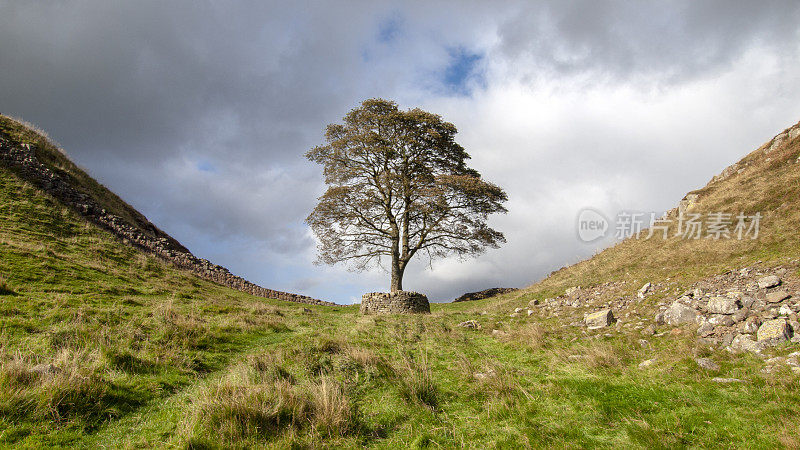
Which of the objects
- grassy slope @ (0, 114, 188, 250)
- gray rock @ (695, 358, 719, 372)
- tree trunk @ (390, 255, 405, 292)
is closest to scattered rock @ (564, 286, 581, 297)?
gray rock @ (695, 358, 719, 372)

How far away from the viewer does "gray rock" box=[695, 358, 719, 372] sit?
23.8 ft

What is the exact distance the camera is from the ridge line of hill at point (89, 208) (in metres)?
25.0

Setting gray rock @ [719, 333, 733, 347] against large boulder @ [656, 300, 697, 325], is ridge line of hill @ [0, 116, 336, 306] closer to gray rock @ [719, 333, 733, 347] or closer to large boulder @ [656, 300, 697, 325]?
large boulder @ [656, 300, 697, 325]

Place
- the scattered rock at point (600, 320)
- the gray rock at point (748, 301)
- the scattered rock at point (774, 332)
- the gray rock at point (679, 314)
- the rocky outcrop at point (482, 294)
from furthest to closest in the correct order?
the rocky outcrop at point (482, 294) < the scattered rock at point (600, 320) < the gray rock at point (679, 314) < the gray rock at point (748, 301) < the scattered rock at point (774, 332)

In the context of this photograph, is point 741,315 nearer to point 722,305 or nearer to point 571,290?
point 722,305

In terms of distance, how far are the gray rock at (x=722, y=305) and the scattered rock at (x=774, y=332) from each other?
1.02 meters

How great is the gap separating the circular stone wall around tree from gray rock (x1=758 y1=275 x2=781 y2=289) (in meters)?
16.3

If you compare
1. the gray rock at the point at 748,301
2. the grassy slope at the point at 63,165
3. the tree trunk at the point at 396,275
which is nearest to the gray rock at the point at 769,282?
the gray rock at the point at 748,301

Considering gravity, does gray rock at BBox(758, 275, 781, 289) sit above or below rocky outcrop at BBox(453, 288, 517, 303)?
below

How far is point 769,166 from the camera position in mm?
24891

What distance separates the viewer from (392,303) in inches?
902

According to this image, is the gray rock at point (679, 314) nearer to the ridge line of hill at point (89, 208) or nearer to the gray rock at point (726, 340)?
the gray rock at point (726, 340)

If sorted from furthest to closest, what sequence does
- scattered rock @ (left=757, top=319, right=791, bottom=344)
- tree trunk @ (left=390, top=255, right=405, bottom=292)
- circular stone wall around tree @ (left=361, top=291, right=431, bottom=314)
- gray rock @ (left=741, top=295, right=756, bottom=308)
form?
tree trunk @ (left=390, top=255, right=405, bottom=292)
circular stone wall around tree @ (left=361, top=291, right=431, bottom=314)
gray rock @ (left=741, top=295, right=756, bottom=308)
scattered rock @ (left=757, top=319, right=791, bottom=344)

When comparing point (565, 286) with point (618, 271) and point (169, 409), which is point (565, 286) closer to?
point (618, 271)
